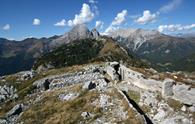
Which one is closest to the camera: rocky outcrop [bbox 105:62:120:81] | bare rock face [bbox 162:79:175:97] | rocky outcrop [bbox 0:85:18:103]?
bare rock face [bbox 162:79:175:97]

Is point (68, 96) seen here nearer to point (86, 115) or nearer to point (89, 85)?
point (89, 85)

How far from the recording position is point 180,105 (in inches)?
1583

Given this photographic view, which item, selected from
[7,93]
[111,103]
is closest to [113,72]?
[111,103]

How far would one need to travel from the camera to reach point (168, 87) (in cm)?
4250

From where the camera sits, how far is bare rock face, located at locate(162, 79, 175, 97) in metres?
42.3

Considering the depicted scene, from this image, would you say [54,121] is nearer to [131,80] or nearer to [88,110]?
[88,110]

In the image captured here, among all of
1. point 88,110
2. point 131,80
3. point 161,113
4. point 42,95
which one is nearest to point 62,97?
point 42,95

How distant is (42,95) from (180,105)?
79.2 ft

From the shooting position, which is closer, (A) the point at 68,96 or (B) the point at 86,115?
(B) the point at 86,115

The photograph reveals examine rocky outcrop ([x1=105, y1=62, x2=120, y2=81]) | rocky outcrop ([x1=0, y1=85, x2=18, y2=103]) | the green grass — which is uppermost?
rocky outcrop ([x1=105, y1=62, x2=120, y2=81])

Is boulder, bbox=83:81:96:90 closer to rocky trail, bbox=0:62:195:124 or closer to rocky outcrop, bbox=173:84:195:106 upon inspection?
rocky trail, bbox=0:62:195:124

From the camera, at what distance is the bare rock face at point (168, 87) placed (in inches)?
1666

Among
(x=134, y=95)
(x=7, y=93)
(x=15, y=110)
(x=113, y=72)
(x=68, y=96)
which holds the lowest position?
(x=7, y=93)

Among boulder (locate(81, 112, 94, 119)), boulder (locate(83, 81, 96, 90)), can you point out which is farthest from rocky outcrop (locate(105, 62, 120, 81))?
boulder (locate(81, 112, 94, 119))
